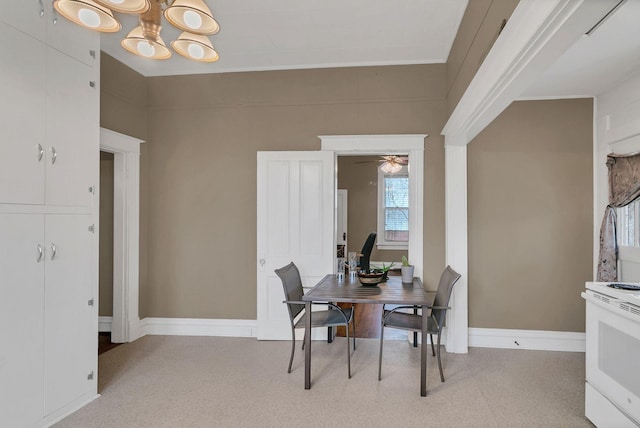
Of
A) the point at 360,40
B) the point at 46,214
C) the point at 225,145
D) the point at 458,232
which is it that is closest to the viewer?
the point at 46,214

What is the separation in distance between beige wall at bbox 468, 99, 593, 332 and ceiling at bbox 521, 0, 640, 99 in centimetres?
25

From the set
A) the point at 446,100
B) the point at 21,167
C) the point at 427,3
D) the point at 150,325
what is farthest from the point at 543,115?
the point at 150,325

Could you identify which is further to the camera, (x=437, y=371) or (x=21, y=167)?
(x=437, y=371)

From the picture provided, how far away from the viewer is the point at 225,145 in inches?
168

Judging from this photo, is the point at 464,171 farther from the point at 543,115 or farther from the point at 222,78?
the point at 222,78

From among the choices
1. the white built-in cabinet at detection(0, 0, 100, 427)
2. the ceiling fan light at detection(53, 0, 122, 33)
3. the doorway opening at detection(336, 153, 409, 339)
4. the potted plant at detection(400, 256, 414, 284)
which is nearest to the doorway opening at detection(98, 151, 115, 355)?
the white built-in cabinet at detection(0, 0, 100, 427)

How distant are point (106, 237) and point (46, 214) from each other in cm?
209

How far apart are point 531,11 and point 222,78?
3.47 meters

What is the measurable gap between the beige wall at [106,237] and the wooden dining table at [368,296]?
8.57 ft

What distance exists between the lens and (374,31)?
11.2 ft

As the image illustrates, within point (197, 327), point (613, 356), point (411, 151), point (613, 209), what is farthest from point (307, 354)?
point (613, 209)

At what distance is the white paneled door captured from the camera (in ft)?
13.2

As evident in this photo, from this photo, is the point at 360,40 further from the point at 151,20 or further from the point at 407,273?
the point at 407,273

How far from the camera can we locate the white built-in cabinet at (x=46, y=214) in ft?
7.14
